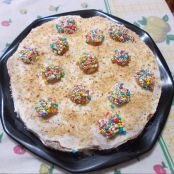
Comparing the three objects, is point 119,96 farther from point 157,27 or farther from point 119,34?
point 157,27

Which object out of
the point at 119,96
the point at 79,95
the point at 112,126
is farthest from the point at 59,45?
the point at 112,126

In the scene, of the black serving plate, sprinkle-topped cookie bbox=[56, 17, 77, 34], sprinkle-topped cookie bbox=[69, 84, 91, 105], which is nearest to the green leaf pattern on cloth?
the black serving plate

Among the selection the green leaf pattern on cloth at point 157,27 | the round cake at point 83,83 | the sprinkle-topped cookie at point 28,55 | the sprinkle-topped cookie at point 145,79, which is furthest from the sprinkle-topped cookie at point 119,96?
the green leaf pattern on cloth at point 157,27

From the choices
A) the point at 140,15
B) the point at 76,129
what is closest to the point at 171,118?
the point at 76,129

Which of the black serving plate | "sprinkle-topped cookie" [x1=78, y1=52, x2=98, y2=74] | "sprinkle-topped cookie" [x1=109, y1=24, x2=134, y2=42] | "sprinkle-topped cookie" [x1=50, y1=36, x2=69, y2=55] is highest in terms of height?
"sprinkle-topped cookie" [x1=109, y1=24, x2=134, y2=42]

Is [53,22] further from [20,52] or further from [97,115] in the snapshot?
[97,115]

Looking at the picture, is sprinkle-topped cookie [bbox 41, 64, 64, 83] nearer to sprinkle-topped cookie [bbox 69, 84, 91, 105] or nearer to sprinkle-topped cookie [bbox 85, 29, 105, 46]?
sprinkle-topped cookie [bbox 69, 84, 91, 105]

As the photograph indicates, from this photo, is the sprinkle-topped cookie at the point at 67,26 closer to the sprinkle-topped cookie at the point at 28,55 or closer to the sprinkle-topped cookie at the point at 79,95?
the sprinkle-topped cookie at the point at 28,55
